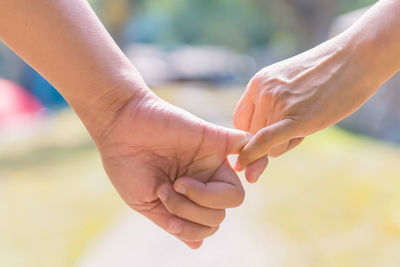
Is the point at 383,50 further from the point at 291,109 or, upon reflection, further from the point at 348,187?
the point at 348,187

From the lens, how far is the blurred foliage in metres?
12.2

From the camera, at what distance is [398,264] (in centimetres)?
247

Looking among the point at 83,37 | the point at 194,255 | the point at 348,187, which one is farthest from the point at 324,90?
the point at 348,187

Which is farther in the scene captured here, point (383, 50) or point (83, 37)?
point (383, 50)

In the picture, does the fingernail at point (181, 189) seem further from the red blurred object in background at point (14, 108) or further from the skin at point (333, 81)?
the red blurred object in background at point (14, 108)

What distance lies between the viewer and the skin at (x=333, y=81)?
173 centimetres

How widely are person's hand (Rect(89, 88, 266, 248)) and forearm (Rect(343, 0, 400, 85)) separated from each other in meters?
0.54

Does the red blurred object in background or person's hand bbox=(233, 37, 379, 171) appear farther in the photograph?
the red blurred object in background

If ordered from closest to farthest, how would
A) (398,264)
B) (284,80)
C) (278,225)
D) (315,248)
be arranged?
(284,80), (398,264), (315,248), (278,225)

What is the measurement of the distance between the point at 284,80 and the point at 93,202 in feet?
7.99

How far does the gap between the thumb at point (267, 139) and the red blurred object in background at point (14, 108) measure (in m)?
6.42

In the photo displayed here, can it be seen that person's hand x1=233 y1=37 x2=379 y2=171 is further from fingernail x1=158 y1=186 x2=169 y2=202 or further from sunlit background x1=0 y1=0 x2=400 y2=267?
sunlit background x1=0 y1=0 x2=400 y2=267

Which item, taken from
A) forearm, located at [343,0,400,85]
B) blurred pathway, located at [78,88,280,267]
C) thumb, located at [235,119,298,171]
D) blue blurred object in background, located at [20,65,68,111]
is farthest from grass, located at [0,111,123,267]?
blue blurred object in background, located at [20,65,68,111]

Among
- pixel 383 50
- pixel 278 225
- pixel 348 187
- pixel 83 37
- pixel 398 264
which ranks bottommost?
pixel 348 187
